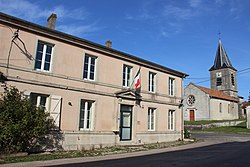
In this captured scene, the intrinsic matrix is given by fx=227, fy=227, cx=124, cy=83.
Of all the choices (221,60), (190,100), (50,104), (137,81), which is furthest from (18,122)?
(221,60)

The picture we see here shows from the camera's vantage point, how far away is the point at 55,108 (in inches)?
457

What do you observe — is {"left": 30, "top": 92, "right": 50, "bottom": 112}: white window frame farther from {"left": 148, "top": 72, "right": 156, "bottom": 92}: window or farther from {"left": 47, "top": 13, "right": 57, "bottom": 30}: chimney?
{"left": 148, "top": 72, "right": 156, "bottom": 92}: window

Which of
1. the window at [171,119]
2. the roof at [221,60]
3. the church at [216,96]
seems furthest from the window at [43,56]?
the roof at [221,60]

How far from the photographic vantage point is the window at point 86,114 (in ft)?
42.4

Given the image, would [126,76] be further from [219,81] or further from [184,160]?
[219,81]

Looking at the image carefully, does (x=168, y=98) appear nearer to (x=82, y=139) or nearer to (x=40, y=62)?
(x=82, y=139)

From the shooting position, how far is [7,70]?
10469 millimetres

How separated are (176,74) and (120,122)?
24.6 ft

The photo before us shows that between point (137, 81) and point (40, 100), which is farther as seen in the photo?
point (137, 81)

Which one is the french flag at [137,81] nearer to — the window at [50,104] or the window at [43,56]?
the window at [50,104]

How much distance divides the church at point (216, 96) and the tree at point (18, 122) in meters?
37.6

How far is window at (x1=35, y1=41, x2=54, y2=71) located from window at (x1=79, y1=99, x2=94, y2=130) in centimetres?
282

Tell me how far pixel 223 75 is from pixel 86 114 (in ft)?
161

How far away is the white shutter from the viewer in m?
11.5
